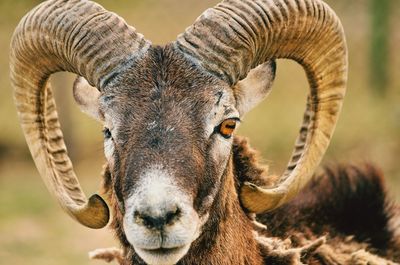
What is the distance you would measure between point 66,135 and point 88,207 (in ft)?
59.8

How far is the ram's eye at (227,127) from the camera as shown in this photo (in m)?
6.52

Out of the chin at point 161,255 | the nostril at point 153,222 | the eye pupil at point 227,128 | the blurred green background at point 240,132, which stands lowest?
the chin at point 161,255

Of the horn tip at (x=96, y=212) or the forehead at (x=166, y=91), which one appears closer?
the forehead at (x=166, y=91)

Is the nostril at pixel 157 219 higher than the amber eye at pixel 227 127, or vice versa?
the amber eye at pixel 227 127

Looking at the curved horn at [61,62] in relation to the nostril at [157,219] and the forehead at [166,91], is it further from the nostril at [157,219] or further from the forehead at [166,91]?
the nostril at [157,219]

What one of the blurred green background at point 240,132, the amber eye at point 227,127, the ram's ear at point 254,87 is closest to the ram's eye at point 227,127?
the amber eye at point 227,127

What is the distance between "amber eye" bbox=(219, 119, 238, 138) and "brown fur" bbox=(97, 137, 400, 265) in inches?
14.6

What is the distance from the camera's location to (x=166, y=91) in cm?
636

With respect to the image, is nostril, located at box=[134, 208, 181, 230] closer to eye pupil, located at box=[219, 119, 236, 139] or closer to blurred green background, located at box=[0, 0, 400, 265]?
eye pupil, located at box=[219, 119, 236, 139]

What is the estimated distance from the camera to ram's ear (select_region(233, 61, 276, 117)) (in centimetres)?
705

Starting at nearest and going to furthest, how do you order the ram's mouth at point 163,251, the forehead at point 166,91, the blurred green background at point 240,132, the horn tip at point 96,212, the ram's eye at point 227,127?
the ram's mouth at point 163,251 → the forehead at point 166,91 → the ram's eye at point 227,127 → the horn tip at point 96,212 → the blurred green background at point 240,132

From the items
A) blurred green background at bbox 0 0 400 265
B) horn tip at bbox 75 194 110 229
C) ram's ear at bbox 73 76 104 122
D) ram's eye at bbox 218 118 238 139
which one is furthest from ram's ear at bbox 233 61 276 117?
blurred green background at bbox 0 0 400 265

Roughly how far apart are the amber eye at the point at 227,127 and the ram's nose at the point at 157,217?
1007mm

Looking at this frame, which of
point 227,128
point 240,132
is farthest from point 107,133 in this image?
point 240,132
